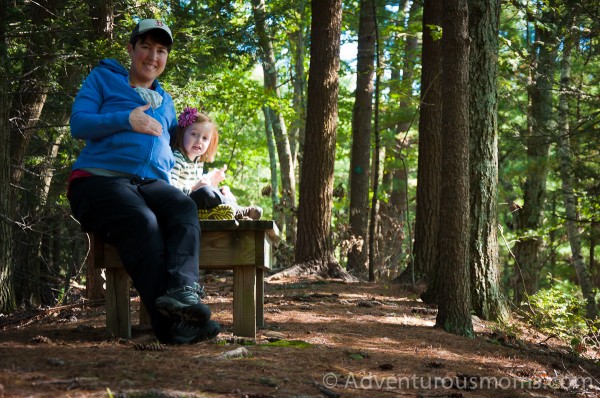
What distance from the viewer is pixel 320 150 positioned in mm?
11008

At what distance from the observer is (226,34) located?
497 inches

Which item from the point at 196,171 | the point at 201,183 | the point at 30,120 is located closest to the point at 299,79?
the point at 30,120

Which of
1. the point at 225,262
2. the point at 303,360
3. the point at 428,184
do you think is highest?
the point at 428,184

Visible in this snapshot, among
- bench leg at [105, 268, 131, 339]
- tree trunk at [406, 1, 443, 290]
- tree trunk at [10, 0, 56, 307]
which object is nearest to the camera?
bench leg at [105, 268, 131, 339]

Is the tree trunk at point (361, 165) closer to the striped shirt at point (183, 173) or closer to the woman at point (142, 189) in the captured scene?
the striped shirt at point (183, 173)

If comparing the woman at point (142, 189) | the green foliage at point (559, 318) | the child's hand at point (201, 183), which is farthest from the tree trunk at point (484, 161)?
the woman at point (142, 189)

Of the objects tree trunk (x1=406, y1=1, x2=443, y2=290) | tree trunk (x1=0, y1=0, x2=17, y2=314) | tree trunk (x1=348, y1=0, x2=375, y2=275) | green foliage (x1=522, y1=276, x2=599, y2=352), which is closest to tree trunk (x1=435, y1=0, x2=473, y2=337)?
green foliage (x1=522, y1=276, x2=599, y2=352)

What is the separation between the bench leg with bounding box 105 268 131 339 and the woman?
15.5 inches

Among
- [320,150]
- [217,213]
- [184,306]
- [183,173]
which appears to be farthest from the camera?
[320,150]

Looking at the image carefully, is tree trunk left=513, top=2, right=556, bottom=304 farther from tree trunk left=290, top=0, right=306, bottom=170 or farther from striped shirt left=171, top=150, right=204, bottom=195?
striped shirt left=171, top=150, right=204, bottom=195

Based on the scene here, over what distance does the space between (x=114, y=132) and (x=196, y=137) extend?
0.67 m

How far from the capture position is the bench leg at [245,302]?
16.1 ft

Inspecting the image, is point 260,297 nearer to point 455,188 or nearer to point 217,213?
point 217,213

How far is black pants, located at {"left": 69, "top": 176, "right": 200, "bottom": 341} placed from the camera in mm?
4324
